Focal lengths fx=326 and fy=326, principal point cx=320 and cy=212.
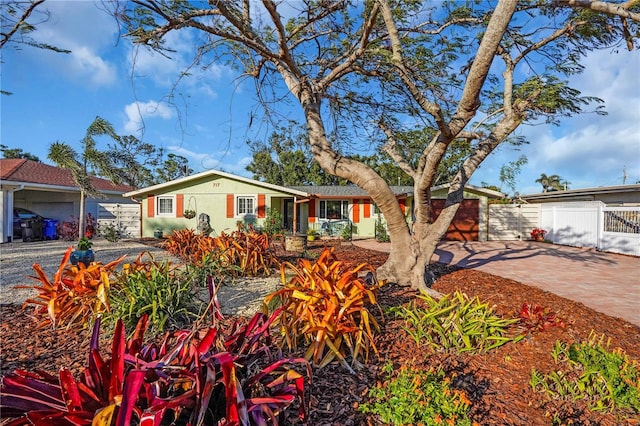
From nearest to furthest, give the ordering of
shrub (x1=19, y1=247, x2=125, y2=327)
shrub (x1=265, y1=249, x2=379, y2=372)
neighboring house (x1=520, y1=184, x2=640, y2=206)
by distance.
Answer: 1. shrub (x1=265, y1=249, x2=379, y2=372)
2. shrub (x1=19, y1=247, x2=125, y2=327)
3. neighboring house (x1=520, y1=184, x2=640, y2=206)

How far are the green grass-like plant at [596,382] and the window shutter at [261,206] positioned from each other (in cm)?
1458

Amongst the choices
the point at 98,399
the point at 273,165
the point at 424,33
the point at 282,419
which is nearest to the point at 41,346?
the point at 98,399

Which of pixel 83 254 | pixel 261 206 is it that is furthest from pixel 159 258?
pixel 261 206

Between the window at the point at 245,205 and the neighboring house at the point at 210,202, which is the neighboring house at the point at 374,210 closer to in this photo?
the neighboring house at the point at 210,202

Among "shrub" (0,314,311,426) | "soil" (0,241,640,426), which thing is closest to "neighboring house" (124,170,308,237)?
"soil" (0,241,640,426)

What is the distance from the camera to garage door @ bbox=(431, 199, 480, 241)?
55.0 feet

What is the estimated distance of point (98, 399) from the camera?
4.93 feet

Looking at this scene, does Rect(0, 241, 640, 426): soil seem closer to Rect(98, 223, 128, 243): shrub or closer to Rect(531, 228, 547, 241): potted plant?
Rect(98, 223, 128, 243): shrub

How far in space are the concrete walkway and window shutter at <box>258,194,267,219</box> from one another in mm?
9284

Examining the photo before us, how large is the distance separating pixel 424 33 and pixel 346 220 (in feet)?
42.6

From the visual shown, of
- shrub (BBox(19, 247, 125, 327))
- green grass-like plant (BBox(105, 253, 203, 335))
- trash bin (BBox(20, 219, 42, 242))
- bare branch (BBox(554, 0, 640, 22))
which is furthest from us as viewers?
trash bin (BBox(20, 219, 42, 242))

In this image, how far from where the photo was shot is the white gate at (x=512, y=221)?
54.6 ft

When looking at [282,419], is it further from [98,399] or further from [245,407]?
[98,399]

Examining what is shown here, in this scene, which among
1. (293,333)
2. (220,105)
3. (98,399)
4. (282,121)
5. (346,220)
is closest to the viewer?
(98,399)
